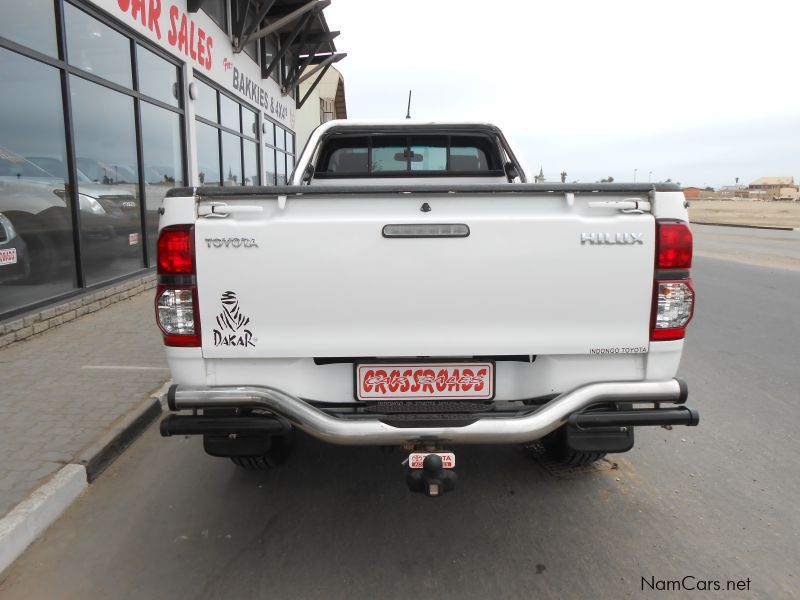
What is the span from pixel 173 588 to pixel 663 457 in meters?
2.91

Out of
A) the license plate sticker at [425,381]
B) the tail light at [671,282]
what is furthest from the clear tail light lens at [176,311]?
the tail light at [671,282]

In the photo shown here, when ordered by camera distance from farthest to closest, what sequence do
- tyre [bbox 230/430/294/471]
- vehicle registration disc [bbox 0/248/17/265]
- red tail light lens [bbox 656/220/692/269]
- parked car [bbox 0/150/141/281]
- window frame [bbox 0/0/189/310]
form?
window frame [bbox 0/0/189/310], parked car [bbox 0/150/141/281], vehicle registration disc [bbox 0/248/17/265], tyre [bbox 230/430/294/471], red tail light lens [bbox 656/220/692/269]

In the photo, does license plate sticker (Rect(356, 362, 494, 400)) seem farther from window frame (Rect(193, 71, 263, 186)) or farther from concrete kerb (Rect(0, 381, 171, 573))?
window frame (Rect(193, 71, 263, 186))

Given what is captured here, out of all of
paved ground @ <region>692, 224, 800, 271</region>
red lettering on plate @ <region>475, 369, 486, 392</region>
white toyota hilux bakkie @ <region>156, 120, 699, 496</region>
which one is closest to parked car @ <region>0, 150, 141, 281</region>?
white toyota hilux bakkie @ <region>156, 120, 699, 496</region>

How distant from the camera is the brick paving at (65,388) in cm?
353

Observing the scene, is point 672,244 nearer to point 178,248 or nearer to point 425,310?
point 425,310

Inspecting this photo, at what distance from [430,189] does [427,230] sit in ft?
0.56

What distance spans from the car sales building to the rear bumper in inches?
183

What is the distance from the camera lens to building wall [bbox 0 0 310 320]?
248 inches

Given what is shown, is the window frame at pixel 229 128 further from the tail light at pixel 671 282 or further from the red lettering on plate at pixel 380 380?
the tail light at pixel 671 282

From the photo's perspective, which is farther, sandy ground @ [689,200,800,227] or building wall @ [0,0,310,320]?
sandy ground @ [689,200,800,227]

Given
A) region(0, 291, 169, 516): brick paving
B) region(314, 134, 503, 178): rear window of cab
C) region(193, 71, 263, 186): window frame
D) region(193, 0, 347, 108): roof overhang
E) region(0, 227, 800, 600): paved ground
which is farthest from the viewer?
region(193, 0, 347, 108): roof overhang

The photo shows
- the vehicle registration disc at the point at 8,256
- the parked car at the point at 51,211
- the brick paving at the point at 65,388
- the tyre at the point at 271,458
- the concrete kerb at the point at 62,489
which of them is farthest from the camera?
the parked car at the point at 51,211

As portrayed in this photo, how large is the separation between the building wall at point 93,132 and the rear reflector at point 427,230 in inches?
208
